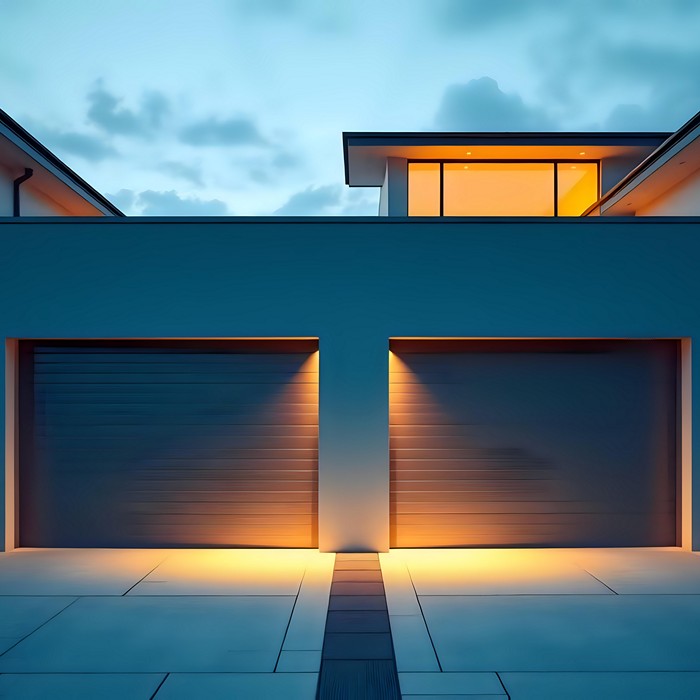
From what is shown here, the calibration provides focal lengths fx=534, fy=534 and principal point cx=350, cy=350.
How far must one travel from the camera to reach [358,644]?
145 inches

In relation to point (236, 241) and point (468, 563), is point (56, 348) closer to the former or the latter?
point (236, 241)

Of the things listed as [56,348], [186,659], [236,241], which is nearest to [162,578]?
[186,659]

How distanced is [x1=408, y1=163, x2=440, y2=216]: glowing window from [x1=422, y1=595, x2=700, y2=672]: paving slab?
7347mm

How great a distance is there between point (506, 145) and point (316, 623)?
934cm

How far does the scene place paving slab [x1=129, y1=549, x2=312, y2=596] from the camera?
479 cm

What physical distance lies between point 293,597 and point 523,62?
117138mm

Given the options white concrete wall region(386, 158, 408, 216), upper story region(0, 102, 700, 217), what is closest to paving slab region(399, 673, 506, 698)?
upper story region(0, 102, 700, 217)

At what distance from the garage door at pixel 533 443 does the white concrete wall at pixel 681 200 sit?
3.46 metres

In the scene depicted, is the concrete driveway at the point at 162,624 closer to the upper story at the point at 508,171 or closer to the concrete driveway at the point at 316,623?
the concrete driveway at the point at 316,623

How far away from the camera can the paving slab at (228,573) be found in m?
4.79

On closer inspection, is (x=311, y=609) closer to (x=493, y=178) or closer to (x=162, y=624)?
(x=162, y=624)

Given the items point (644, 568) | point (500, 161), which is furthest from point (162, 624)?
point (500, 161)

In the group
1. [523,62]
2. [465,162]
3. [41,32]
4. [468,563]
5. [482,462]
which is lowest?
[468,563]

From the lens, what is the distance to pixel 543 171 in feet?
34.8
